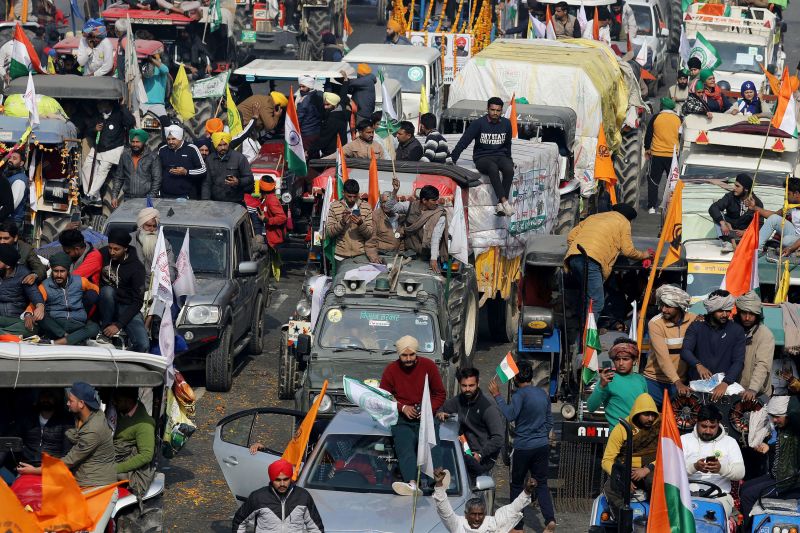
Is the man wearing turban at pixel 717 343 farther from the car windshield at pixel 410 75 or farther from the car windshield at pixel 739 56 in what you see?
the car windshield at pixel 739 56

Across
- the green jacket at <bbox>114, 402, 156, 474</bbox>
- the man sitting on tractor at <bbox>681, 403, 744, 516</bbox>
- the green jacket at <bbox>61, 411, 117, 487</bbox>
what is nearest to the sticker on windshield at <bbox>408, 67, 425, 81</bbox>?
the green jacket at <bbox>114, 402, 156, 474</bbox>

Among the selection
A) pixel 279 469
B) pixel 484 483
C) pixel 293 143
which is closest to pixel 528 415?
pixel 484 483

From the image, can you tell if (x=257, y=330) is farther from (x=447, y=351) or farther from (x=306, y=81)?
(x=306, y=81)

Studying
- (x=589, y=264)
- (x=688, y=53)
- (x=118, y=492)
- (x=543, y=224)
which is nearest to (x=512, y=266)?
(x=543, y=224)

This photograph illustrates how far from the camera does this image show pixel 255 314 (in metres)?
19.6

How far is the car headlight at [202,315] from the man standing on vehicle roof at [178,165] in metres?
3.66

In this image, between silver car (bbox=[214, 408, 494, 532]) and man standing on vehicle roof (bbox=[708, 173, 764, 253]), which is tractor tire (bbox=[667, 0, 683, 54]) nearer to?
man standing on vehicle roof (bbox=[708, 173, 764, 253])

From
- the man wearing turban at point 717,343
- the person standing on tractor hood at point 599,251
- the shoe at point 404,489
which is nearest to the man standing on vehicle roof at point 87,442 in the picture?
the shoe at point 404,489

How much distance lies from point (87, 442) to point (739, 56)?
25294mm

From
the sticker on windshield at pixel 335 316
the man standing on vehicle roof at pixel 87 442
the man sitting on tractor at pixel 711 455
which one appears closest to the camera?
the man standing on vehicle roof at pixel 87 442

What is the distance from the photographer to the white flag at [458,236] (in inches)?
722

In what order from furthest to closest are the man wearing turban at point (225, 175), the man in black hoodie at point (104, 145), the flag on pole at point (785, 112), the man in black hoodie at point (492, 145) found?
the man in black hoodie at point (104, 145) < the flag on pole at point (785, 112) < the man wearing turban at point (225, 175) < the man in black hoodie at point (492, 145)

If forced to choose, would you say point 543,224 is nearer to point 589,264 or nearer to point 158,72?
point 589,264

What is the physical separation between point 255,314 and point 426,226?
8.14 ft
